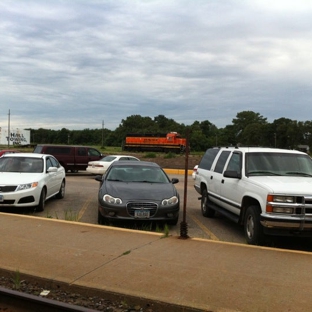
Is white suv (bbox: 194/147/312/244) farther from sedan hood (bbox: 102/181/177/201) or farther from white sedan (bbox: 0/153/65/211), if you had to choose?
white sedan (bbox: 0/153/65/211)

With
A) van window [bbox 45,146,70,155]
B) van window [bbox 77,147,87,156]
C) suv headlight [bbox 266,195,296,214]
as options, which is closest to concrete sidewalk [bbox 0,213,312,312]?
suv headlight [bbox 266,195,296,214]

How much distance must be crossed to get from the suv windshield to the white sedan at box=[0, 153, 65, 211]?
528 centimetres

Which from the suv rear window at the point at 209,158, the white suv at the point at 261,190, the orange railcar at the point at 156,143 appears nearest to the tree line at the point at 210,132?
the orange railcar at the point at 156,143

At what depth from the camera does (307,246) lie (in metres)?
7.27

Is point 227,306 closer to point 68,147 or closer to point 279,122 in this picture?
point 68,147

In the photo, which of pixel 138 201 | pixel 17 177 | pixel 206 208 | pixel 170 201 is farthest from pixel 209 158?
pixel 17 177

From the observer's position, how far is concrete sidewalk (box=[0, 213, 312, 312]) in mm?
4316

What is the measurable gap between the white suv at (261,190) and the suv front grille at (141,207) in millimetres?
1580

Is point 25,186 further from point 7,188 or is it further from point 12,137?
point 12,137

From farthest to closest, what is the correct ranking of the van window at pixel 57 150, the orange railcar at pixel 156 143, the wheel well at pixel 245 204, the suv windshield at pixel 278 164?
1. the orange railcar at pixel 156 143
2. the van window at pixel 57 150
3. the suv windshield at pixel 278 164
4. the wheel well at pixel 245 204

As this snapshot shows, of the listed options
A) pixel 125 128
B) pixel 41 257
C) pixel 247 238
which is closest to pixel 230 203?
pixel 247 238

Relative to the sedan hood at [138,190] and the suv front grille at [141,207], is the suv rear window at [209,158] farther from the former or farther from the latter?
the suv front grille at [141,207]

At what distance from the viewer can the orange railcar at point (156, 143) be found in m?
59.9

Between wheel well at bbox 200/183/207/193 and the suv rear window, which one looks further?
wheel well at bbox 200/183/207/193
